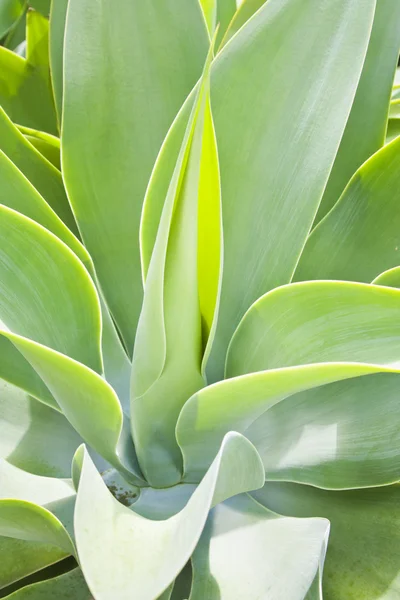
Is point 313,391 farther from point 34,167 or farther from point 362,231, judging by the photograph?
point 34,167

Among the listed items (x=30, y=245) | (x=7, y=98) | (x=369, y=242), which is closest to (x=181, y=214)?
(x=30, y=245)

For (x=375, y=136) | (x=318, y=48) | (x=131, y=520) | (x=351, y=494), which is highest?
(x=318, y=48)

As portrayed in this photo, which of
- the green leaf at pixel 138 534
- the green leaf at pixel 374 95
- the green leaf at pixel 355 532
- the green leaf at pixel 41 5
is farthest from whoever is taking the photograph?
the green leaf at pixel 41 5

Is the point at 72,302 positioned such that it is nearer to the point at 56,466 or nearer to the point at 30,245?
the point at 30,245

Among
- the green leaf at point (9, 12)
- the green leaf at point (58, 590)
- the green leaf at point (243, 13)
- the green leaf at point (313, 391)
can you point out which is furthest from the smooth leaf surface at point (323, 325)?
Result: the green leaf at point (9, 12)

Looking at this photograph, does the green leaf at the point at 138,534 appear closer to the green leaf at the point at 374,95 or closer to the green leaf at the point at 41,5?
the green leaf at the point at 374,95

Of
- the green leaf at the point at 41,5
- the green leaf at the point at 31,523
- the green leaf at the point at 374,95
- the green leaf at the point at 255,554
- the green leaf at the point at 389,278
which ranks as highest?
the green leaf at the point at 41,5

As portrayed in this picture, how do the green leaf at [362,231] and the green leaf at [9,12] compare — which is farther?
the green leaf at [9,12]

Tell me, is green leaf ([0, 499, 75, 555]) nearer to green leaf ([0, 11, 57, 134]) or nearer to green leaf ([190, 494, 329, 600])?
green leaf ([190, 494, 329, 600])
